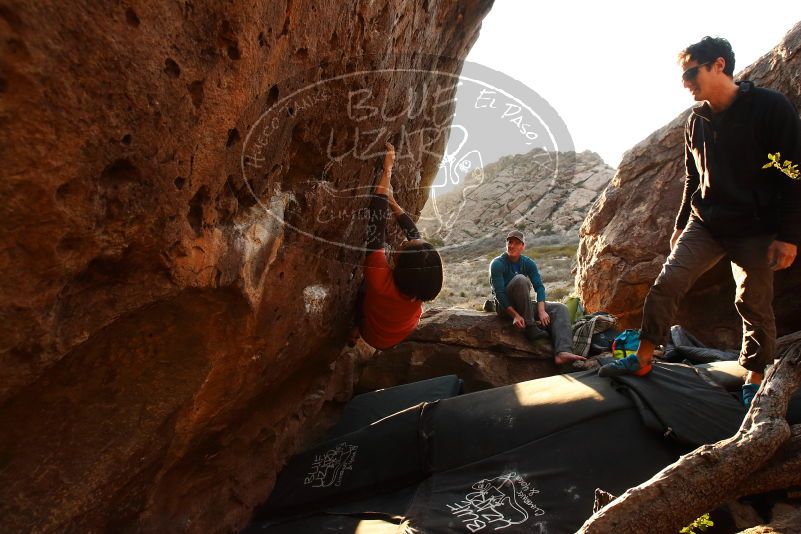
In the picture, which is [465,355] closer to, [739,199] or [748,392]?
[748,392]

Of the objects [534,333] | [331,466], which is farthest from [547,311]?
[331,466]

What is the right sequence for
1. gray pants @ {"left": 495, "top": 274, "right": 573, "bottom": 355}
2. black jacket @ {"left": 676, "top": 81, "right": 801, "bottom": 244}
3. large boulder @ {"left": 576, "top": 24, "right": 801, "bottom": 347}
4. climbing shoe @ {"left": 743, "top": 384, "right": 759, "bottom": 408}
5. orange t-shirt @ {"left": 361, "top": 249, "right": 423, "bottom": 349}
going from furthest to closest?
gray pants @ {"left": 495, "top": 274, "right": 573, "bottom": 355} < large boulder @ {"left": 576, "top": 24, "right": 801, "bottom": 347} < orange t-shirt @ {"left": 361, "top": 249, "right": 423, "bottom": 349} < climbing shoe @ {"left": 743, "top": 384, "right": 759, "bottom": 408} < black jacket @ {"left": 676, "top": 81, "right": 801, "bottom": 244}

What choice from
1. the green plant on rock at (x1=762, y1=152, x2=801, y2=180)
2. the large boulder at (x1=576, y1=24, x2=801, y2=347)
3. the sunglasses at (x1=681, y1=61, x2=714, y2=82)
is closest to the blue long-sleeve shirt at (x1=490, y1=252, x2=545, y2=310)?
the large boulder at (x1=576, y1=24, x2=801, y2=347)

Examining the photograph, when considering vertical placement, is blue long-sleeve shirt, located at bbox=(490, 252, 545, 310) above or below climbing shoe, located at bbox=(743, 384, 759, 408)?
above

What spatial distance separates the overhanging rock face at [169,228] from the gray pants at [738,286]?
7.70 ft

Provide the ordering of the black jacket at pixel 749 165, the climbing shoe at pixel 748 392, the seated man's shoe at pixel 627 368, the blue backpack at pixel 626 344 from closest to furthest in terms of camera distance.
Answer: the black jacket at pixel 749 165 < the climbing shoe at pixel 748 392 < the seated man's shoe at pixel 627 368 < the blue backpack at pixel 626 344

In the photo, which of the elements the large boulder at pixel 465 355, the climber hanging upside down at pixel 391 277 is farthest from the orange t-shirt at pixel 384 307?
the large boulder at pixel 465 355

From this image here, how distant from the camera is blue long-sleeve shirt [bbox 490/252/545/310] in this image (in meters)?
6.56

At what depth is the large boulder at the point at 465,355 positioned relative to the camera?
6.55 m

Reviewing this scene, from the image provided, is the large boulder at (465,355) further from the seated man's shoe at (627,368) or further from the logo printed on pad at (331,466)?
the logo printed on pad at (331,466)

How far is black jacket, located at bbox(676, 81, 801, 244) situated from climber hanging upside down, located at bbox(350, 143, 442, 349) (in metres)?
2.01

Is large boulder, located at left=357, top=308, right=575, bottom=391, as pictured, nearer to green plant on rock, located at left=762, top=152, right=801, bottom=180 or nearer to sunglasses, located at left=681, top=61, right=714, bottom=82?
sunglasses, located at left=681, top=61, right=714, bottom=82

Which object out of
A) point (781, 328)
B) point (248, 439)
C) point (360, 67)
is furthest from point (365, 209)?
point (781, 328)

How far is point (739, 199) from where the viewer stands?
3.57 meters
